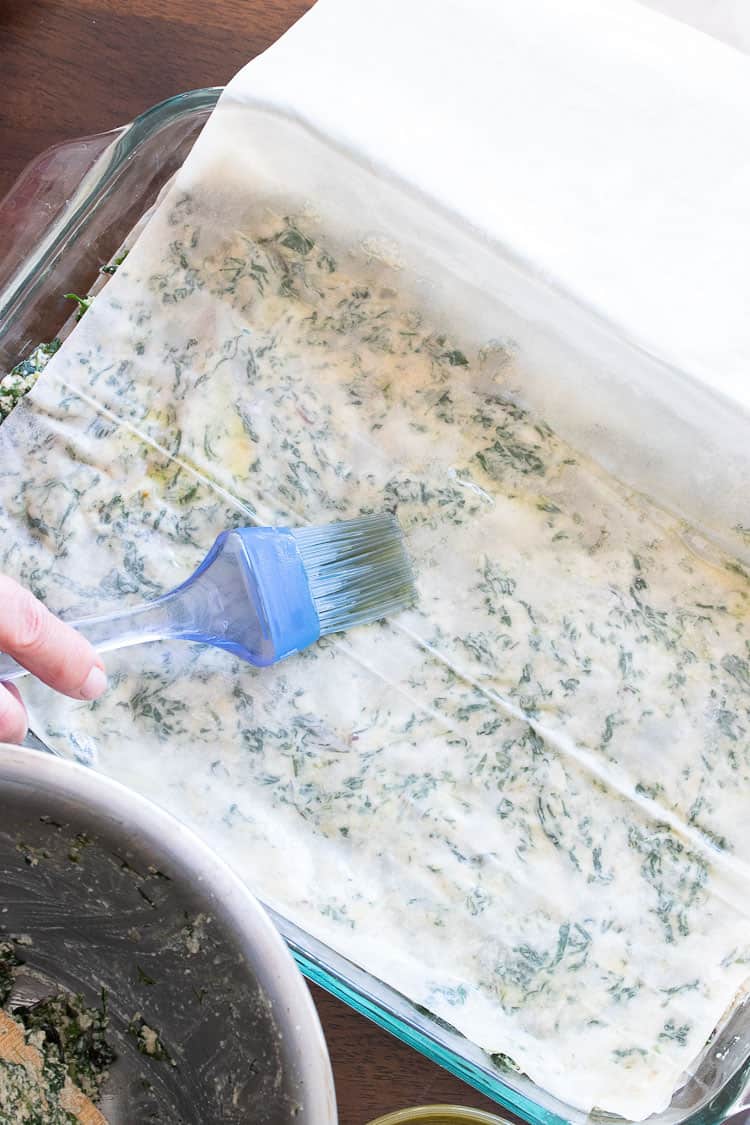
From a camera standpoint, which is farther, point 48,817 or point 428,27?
point 428,27

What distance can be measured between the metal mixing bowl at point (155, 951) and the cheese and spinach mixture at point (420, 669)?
0.54 ft

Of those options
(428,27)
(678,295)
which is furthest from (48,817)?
(428,27)

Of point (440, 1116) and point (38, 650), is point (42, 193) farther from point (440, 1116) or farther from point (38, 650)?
point (440, 1116)

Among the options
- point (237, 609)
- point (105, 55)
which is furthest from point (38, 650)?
point (105, 55)

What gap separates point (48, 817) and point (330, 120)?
84 cm

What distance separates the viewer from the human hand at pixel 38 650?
980 mm

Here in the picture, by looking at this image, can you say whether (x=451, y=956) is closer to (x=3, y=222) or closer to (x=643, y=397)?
(x=643, y=397)

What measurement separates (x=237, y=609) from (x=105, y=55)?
81 cm

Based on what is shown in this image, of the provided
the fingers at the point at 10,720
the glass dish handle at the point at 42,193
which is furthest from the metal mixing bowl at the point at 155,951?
the glass dish handle at the point at 42,193

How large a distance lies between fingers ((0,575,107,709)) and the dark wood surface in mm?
714

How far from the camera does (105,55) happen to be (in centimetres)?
138

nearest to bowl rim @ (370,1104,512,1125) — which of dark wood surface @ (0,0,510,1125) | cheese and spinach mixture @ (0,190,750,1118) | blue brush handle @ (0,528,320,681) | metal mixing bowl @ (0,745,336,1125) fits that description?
cheese and spinach mixture @ (0,190,750,1118)

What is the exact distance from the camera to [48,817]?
991 mm

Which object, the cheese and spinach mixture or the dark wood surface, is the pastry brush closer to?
the cheese and spinach mixture
